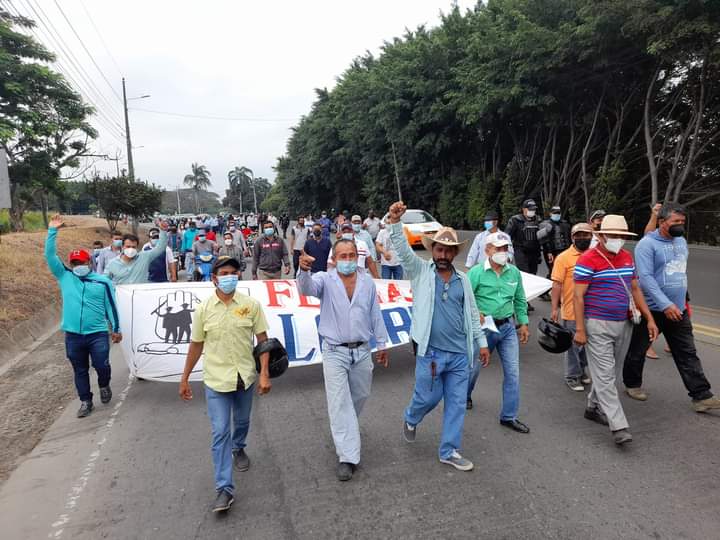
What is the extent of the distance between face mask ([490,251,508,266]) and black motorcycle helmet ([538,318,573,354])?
715 mm

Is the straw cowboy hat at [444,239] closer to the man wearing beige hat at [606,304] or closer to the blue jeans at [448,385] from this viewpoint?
the blue jeans at [448,385]

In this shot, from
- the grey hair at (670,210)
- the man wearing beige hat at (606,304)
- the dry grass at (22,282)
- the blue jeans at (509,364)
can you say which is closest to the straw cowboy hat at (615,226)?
the man wearing beige hat at (606,304)

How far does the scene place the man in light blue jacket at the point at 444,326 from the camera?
3551 mm

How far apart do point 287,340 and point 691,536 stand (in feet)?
13.4

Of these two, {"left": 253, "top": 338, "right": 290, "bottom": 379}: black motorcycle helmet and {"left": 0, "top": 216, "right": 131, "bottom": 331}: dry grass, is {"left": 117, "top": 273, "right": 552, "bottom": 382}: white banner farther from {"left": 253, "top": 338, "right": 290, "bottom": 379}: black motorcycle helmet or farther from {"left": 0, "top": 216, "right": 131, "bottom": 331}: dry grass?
{"left": 0, "top": 216, "right": 131, "bottom": 331}: dry grass

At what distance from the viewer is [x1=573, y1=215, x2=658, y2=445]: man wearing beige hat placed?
A: 393cm

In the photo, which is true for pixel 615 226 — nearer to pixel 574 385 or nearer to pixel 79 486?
pixel 574 385

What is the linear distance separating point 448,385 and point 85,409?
3.70m

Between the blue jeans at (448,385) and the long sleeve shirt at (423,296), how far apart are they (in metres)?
0.10

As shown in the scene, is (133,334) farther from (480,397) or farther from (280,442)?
(480,397)

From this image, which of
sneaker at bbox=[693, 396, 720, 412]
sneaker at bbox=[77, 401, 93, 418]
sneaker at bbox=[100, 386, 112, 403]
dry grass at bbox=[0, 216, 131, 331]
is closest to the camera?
sneaker at bbox=[693, 396, 720, 412]

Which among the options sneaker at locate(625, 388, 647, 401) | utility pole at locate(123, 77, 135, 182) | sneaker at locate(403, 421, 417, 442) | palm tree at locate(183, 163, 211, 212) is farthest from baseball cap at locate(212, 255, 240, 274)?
palm tree at locate(183, 163, 211, 212)

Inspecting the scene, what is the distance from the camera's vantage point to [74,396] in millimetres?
5598

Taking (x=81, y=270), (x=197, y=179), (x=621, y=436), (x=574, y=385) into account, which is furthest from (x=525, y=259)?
(x=197, y=179)
